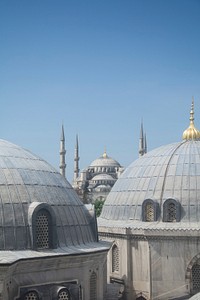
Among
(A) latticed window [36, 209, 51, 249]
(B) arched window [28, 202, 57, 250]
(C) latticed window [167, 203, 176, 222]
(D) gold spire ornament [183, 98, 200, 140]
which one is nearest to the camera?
(B) arched window [28, 202, 57, 250]

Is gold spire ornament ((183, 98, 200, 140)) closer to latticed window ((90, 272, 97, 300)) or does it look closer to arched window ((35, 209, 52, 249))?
latticed window ((90, 272, 97, 300))

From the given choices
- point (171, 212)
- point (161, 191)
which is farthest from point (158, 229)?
point (161, 191)

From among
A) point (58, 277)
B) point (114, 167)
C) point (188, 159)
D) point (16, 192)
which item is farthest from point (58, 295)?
point (114, 167)

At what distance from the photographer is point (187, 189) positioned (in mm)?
23328

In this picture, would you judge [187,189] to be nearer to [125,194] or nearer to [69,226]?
[125,194]

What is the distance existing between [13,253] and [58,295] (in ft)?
6.18

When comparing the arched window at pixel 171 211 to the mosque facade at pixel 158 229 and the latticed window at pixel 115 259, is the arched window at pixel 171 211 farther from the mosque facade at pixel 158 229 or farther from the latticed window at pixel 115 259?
the latticed window at pixel 115 259

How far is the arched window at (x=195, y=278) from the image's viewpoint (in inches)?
862

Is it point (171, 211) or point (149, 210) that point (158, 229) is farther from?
point (149, 210)

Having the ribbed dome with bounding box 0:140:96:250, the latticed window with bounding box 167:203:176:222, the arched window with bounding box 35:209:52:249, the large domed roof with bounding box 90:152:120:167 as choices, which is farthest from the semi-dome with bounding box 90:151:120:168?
the arched window with bounding box 35:209:52:249

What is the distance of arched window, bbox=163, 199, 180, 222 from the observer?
2295 cm

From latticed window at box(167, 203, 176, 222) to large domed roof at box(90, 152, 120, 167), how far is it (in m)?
75.0

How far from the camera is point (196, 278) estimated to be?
2198cm

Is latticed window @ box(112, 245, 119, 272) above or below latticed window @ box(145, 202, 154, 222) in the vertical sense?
below
